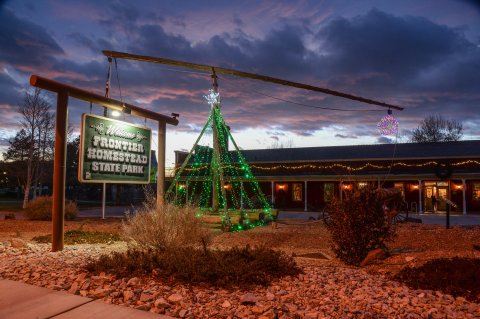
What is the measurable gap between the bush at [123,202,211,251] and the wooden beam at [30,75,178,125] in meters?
3.11

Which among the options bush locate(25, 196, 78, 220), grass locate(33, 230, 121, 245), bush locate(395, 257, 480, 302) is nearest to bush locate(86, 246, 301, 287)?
bush locate(395, 257, 480, 302)

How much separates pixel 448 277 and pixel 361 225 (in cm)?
202

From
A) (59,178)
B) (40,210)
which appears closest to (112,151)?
(59,178)

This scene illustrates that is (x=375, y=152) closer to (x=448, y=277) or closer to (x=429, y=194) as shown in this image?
(x=429, y=194)

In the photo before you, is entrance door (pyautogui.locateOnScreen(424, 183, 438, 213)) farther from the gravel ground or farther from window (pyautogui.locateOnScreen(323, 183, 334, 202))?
the gravel ground

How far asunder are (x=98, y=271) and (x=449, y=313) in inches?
184

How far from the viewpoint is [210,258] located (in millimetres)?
6320

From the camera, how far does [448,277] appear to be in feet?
18.2

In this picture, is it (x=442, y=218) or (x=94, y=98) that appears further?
(x=442, y=218)

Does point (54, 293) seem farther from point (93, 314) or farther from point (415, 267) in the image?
point (415, 267)

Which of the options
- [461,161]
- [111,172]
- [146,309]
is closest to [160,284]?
[146,309]

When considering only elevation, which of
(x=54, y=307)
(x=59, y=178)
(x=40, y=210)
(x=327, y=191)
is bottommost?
(x=54, y=307)

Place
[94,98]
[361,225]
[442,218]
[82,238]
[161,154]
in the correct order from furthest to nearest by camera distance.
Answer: [442,218] → [161,154] → [82,238] → [94,98] → [361,225]

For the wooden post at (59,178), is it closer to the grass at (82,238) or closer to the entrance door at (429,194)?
the grass at (82,238)
